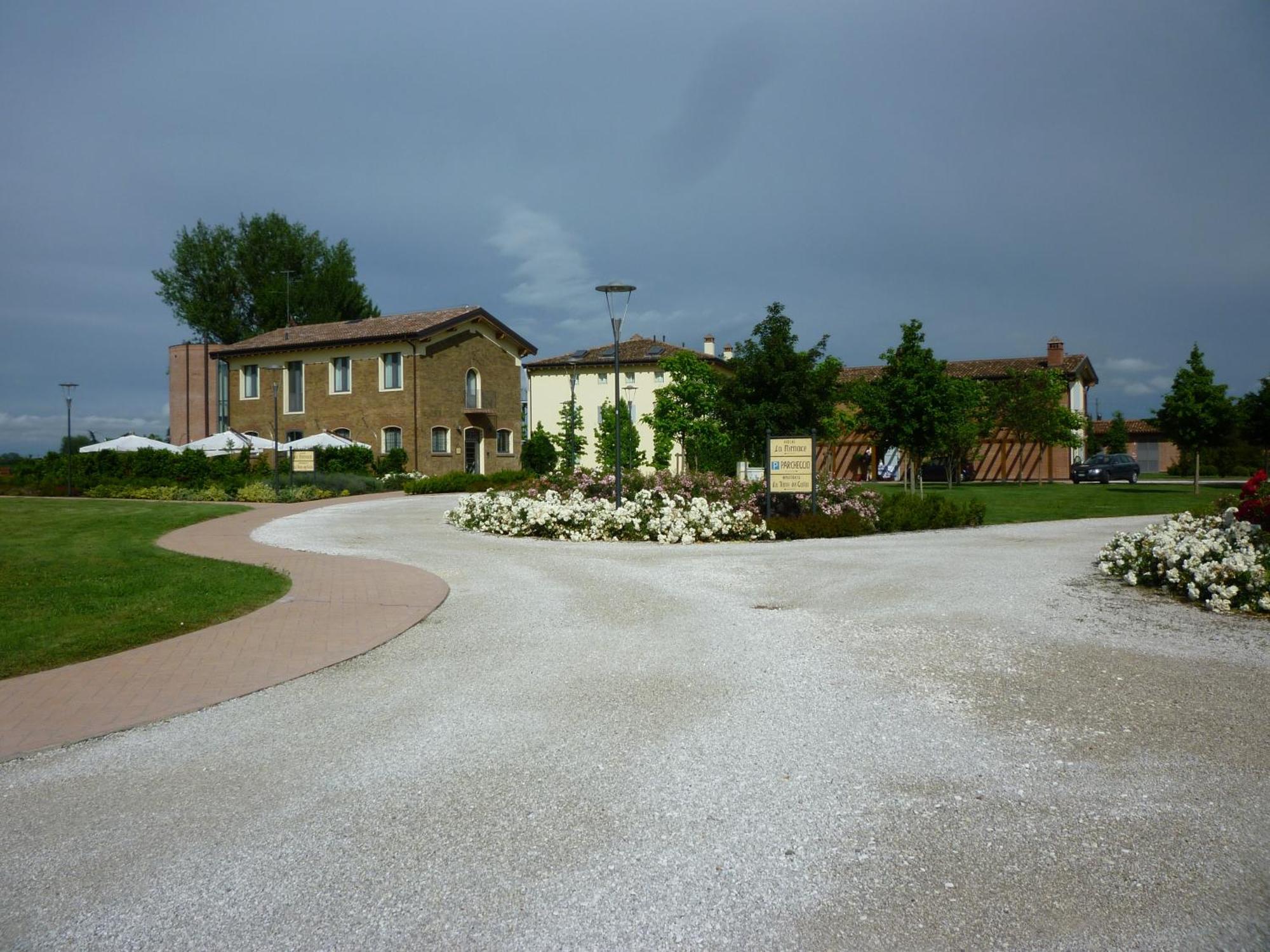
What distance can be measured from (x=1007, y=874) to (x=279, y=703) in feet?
14.1

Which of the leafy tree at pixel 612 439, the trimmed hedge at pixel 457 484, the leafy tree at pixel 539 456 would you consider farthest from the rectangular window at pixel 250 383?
the leafy tree at pixel 612 439

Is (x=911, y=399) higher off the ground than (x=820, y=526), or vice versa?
(x=911, y=399)

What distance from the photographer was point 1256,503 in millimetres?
9742

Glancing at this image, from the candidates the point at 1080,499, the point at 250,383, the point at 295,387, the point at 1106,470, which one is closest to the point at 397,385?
the point at 295,387

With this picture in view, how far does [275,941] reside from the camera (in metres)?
2.73

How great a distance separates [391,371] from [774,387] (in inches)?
761

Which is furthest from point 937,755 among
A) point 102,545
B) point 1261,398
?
point 1261,398

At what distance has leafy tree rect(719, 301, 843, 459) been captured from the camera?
31.9 meters

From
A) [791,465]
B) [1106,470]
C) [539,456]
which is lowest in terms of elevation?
[1106,470]

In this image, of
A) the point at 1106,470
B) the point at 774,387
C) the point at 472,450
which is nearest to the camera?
the point at 774,387

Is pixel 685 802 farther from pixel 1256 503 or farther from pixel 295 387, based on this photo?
pixel 295 387

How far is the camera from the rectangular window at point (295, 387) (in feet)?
145

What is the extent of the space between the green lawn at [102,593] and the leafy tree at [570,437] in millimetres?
32371

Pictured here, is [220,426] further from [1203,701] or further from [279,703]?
[1203,701]
